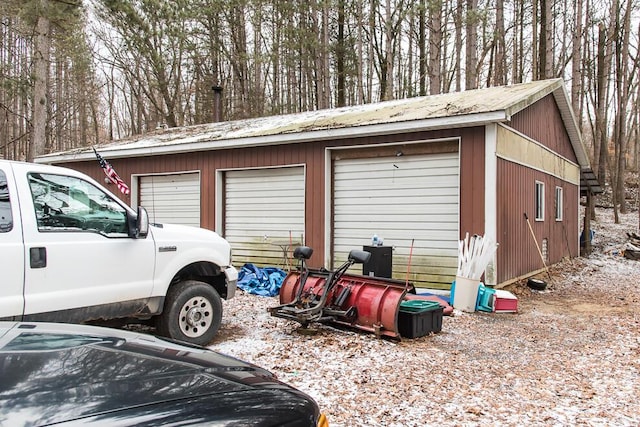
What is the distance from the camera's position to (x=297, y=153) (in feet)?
33.9

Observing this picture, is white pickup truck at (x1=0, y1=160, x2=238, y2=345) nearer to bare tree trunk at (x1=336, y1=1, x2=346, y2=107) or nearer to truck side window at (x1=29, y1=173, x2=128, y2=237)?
truck side window at (x1=29, y1=173, x2=128, y2=237)

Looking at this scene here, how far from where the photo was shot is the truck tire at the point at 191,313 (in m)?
5.10

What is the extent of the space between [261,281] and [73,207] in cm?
516

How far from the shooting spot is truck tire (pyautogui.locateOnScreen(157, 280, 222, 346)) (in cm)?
510

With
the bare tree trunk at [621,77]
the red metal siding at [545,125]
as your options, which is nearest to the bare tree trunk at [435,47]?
the red metal siding at [545,125]

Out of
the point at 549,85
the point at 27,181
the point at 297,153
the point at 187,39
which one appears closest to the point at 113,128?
the point at 187,39

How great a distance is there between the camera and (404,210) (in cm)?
930

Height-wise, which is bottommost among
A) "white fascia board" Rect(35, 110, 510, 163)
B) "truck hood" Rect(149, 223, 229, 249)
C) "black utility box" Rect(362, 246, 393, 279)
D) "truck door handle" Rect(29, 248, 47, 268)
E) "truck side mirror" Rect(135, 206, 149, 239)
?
"black utility box" Rect(362, 246, 393, 279)

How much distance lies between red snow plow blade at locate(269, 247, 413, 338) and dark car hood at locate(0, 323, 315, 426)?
3.65 meters

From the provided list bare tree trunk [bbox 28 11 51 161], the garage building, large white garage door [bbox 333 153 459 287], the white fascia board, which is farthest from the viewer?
bare tree trunk [bbox 28 11 51 161]

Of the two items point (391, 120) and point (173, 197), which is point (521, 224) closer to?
point (391, 120)

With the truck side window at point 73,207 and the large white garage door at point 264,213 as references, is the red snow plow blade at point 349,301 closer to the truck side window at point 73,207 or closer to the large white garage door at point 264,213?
the truck side window at point 73,207

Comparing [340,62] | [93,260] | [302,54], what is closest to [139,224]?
[93,260]

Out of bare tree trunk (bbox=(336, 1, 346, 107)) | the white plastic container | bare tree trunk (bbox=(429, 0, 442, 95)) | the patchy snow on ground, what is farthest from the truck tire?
bare tree trunk (bbox=(336, 1, 346, 107))
